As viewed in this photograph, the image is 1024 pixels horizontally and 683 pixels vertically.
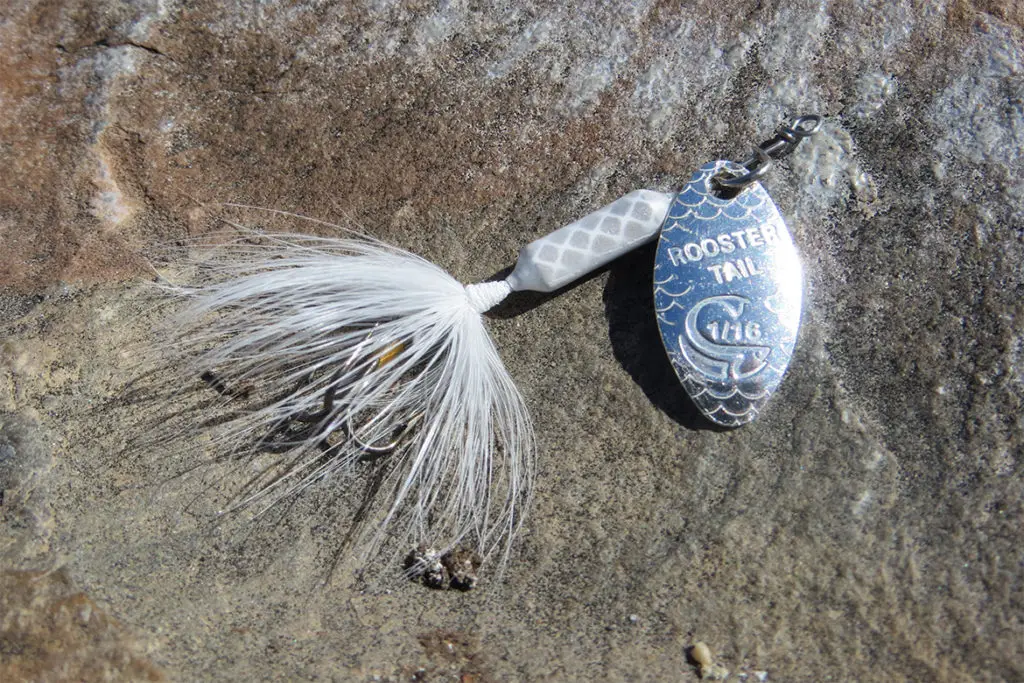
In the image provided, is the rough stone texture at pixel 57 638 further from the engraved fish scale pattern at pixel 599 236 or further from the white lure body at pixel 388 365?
the engraved fish scale pattern at pixel 599 236

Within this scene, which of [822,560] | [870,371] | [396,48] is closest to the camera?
[822,560]

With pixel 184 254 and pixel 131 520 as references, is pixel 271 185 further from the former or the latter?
pixel 131 520

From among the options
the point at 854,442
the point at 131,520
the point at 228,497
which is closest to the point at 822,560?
the point at 854,442

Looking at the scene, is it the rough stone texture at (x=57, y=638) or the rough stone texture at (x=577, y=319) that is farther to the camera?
the rough stone texture at (x=577, y=319)

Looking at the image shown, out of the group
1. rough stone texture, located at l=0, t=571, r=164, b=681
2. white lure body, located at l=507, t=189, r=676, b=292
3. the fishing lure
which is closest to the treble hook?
the fishing lure

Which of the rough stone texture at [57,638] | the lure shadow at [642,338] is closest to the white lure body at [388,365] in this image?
the lure shadow at [642,338]

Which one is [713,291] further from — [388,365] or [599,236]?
[388,365]

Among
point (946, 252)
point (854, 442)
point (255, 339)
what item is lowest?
point (854, 442)
